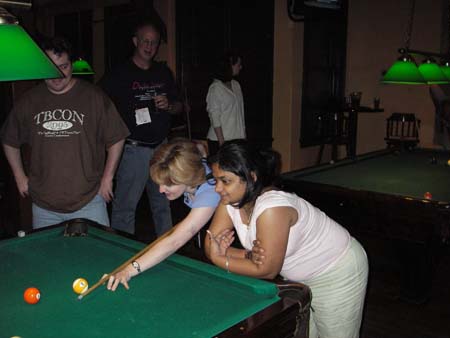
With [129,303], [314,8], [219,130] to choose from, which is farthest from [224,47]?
[129,303]

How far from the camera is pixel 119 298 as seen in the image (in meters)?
1.43

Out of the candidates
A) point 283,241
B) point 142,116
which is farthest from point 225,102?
point 283,241

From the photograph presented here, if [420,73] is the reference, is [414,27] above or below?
above

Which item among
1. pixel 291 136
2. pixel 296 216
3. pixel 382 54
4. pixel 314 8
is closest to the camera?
pixel 296 216

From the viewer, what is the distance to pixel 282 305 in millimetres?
1348

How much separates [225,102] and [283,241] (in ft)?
9.63

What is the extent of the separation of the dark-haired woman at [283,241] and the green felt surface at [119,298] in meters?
0.14

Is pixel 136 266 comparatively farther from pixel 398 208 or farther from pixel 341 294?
pixel 398 208

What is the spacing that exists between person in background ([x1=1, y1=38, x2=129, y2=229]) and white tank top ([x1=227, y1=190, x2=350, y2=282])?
1.04m

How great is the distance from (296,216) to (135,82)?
6.47ft

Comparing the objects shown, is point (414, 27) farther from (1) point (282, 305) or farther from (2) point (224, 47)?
(1) point (282, 305)

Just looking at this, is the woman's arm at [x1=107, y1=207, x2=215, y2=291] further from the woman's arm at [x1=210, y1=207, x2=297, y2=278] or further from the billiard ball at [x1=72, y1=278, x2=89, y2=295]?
the woman's arm at [x1=210, y1=207, x2=297, y2=278]

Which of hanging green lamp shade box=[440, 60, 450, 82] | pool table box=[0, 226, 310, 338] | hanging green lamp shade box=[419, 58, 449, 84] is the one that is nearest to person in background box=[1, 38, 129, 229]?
pool table box=[0, 226, 310, 338]

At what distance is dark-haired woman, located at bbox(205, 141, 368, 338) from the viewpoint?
5.12ft
